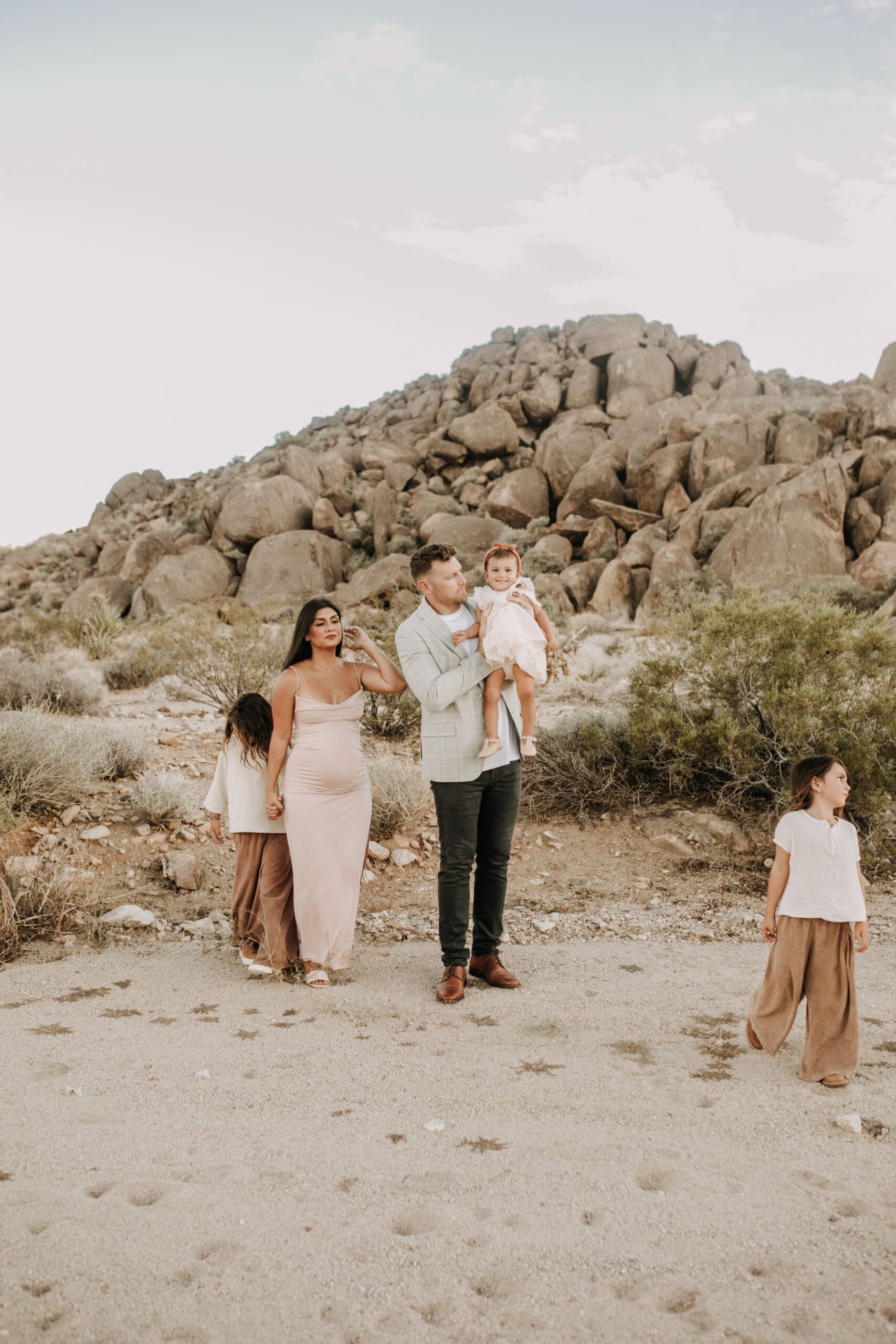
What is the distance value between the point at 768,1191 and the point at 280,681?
3.00 meters

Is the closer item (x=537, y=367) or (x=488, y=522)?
(x=488, y=522)

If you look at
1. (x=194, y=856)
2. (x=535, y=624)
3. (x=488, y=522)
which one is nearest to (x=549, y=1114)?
(x=535, y=624)

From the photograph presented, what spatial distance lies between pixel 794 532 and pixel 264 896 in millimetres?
21474

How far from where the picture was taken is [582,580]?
25828 millimetres

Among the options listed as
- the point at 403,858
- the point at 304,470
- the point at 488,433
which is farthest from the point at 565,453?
the point at 403,858

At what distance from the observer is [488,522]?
96.9ft

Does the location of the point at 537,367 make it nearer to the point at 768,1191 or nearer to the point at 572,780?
the point at 572,780

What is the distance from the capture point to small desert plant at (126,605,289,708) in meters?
11.2

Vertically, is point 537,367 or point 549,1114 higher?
point 537,367

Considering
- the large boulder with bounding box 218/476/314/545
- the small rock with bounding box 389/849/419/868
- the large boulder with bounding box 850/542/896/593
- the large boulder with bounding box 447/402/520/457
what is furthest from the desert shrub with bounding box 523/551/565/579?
the small rock with bounding box 389/849/419/868

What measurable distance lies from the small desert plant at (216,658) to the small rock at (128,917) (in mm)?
5595

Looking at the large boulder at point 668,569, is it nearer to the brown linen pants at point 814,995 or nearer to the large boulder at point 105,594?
the large boulder at point 105,594

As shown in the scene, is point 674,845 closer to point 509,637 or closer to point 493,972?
point 493,972

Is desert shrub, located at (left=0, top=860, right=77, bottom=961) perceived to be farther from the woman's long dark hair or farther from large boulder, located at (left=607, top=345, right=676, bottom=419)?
large boulder, located at (left=607, top=345, right=676, bottom=419)
